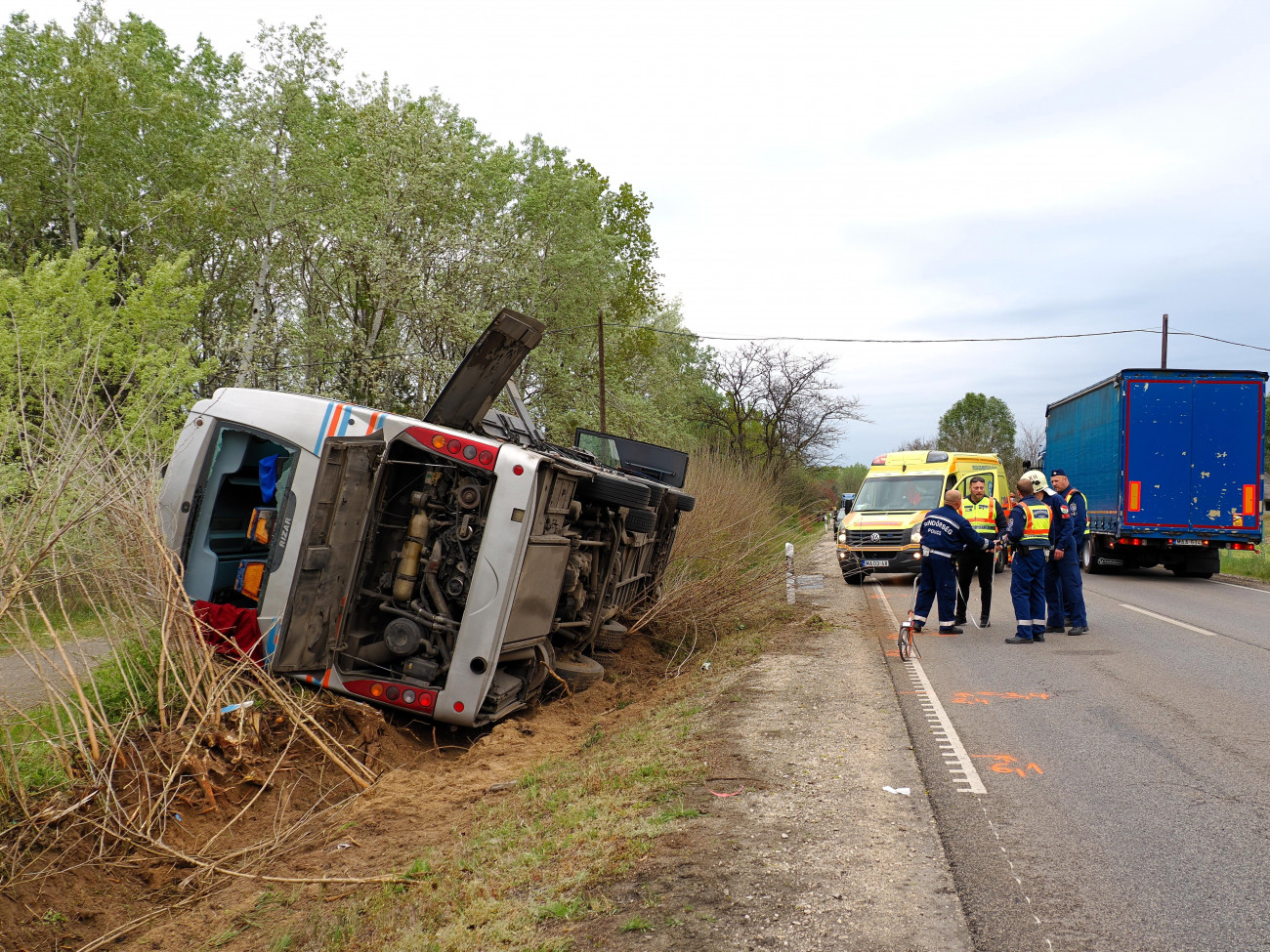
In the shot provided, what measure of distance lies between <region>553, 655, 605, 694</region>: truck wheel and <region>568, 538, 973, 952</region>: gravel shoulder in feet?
4.29

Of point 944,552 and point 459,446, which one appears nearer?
point 459,446

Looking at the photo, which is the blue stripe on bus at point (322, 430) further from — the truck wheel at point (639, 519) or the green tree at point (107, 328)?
the green tree at point (107, 328)

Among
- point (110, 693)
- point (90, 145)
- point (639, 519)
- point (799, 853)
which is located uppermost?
point (90, 145)

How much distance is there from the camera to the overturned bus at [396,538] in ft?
19.7

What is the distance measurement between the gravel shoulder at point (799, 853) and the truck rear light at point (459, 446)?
2342mm

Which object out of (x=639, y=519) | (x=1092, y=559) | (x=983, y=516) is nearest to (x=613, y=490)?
(x=639, y=519)

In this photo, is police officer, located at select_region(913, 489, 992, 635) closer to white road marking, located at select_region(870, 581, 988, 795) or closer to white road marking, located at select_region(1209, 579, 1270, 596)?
white road marking, located at select_region(870, 581, 988, 795)

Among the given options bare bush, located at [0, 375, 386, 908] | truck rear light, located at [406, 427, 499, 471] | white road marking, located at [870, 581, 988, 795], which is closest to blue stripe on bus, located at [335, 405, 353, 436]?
truck rear light, located at [406, 427, 499, 471]

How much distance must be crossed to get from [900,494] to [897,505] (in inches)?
13.7

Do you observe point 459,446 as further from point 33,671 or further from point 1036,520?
point 1036,520

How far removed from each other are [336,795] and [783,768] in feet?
8.74

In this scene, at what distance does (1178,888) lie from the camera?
11.7ft

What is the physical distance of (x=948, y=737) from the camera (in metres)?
5.93

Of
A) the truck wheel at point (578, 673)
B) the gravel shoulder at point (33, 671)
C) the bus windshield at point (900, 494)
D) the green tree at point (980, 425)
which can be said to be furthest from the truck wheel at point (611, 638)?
the green tree at point (980, 425)
